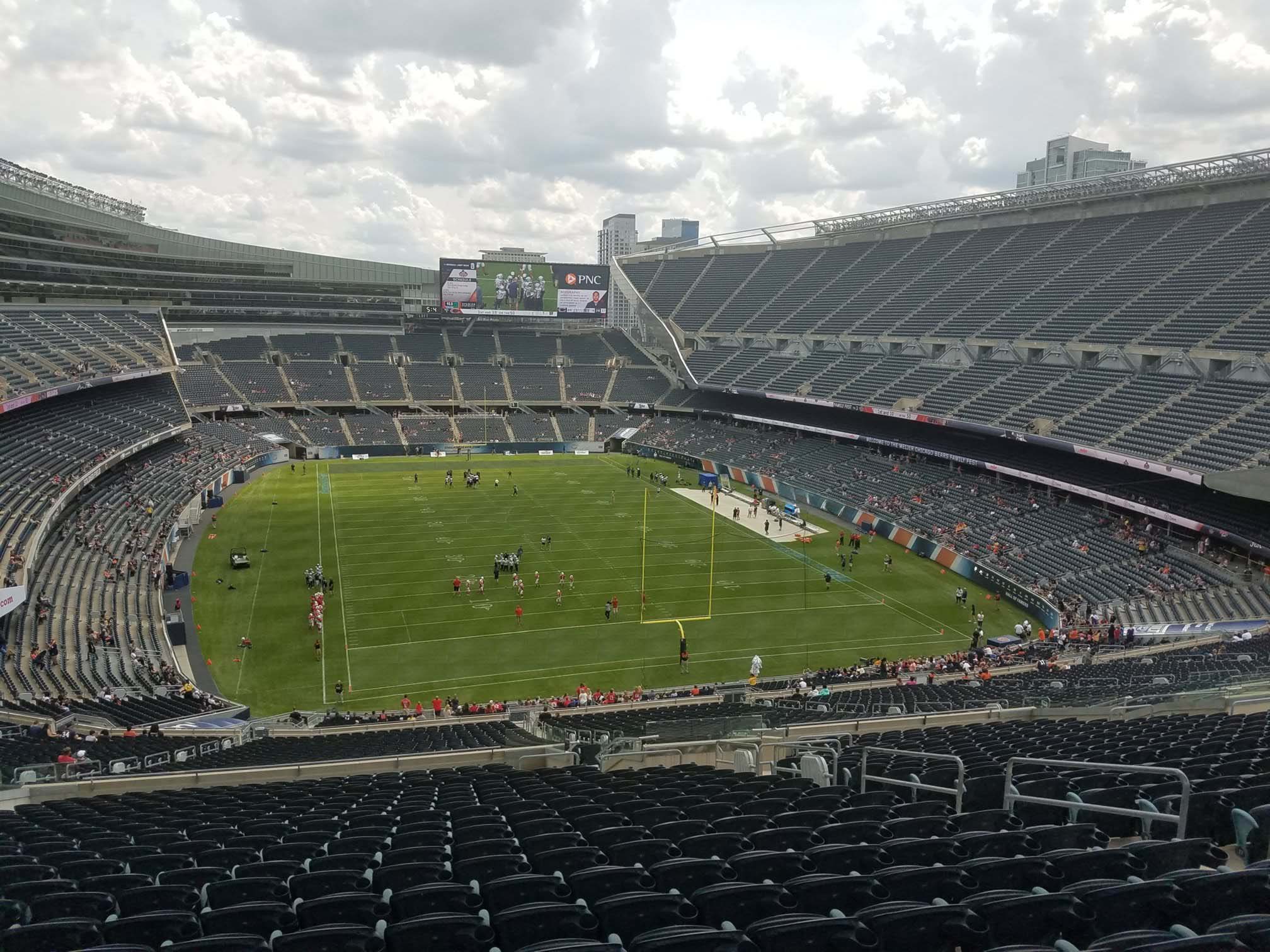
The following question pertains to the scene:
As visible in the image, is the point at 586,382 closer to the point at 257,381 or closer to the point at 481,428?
the point at 481,428

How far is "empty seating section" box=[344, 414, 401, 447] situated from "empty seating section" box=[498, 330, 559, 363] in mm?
19881

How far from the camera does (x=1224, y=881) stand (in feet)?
13.8

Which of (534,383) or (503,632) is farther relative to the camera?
(534,383)

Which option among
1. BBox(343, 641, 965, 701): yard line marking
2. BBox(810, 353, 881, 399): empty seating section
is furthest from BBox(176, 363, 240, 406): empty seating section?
BBox(343, 641, 965, 701): yard line marking

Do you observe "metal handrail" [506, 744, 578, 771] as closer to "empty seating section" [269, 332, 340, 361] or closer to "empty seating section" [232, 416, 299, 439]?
"empty seating section" [232, 416, 299, 439]

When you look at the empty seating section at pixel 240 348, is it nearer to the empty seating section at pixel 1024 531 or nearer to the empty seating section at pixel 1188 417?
the empty seating section at pixel 1024 531

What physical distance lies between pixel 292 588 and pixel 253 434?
38.2m

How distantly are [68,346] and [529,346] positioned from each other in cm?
5227

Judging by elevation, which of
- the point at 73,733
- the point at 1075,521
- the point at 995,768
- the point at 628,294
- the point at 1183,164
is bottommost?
the point at 73,733

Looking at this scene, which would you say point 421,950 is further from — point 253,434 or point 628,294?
point 628,294

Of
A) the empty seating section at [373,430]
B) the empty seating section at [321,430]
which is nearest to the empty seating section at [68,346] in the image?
the empty seating section at [321,430]

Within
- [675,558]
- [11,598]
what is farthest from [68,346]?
[675,558]

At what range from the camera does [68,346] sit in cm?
5069

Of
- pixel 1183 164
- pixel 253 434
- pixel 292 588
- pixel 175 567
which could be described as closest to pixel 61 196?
pixel 253 434
